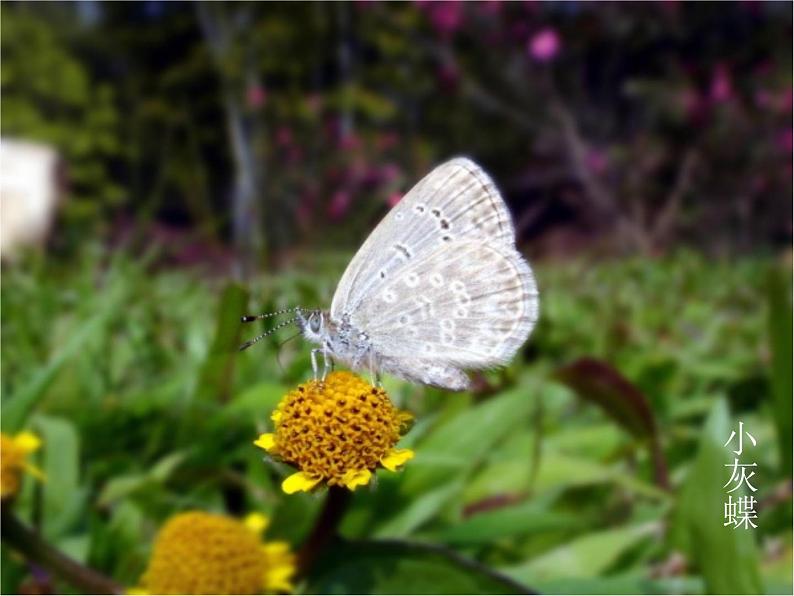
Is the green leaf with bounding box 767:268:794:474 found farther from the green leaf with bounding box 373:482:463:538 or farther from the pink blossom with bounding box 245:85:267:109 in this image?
the pink blossom with bounding box 245:85:267:109

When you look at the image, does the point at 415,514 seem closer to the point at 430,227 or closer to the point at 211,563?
the point at 211,563

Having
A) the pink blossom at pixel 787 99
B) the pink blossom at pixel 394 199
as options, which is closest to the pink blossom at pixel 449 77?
the pink blossom at pixel 787 99

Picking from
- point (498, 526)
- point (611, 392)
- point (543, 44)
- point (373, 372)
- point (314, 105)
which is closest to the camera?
point (373, 372)

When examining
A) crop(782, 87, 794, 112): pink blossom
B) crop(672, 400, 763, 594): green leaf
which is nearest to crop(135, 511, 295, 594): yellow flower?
crop(672, 400, 763, 594): green leaf

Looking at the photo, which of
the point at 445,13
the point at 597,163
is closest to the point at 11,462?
the point at 445,13

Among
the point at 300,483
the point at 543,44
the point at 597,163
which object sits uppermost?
the point at 543,44

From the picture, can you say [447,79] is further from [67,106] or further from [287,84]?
[67,106]

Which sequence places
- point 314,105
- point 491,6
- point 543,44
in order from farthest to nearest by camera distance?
1. point 314,105
2. point 491,6
3. point 543,44
